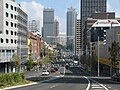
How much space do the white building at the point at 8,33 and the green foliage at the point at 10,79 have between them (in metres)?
51.8

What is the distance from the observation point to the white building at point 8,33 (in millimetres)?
105312

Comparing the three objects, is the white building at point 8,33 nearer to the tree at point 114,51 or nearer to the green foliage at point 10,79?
the tree at point 114,51

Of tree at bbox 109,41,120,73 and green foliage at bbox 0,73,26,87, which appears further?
tree at bbox 109,41,120,73

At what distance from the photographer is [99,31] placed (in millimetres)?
199875

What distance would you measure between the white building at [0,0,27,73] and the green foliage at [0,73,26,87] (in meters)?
51.8

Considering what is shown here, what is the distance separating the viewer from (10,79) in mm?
45781

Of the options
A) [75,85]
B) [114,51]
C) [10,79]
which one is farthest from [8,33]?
[10,79]

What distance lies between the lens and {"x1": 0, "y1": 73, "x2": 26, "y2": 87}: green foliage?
42.6 metres

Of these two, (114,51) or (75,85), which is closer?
(75,85)

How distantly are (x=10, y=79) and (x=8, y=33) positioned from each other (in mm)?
64900

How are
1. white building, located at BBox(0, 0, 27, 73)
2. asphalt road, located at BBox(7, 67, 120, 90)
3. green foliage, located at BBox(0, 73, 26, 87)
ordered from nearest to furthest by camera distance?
asphalt road, located at BBox(7, 67, 120, 90), green foliage, located at BBox(0, 73, 26, 87), white building, located at BBox(0, 0, 27, 73)

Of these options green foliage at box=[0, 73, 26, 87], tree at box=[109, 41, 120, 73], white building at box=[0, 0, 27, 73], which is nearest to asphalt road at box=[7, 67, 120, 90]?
green foliage at box=[0, 73, 26, 87]

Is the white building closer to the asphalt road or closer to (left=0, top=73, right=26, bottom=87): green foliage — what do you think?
the asphalt road

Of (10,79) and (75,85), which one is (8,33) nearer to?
(75,85)
